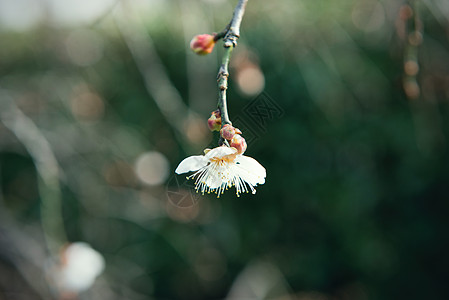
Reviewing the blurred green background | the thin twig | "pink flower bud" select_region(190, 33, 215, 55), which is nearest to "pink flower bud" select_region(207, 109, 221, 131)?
the thin twig

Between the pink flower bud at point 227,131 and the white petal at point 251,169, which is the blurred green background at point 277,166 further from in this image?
the pink flower bud at point 227,131

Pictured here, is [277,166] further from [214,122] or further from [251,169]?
[214,122]

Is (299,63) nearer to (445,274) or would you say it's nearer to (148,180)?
(148,180)

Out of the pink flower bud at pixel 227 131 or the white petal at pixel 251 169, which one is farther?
the white petal at pixel 251 169

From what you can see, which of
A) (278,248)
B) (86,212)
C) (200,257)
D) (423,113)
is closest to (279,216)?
(278,248)

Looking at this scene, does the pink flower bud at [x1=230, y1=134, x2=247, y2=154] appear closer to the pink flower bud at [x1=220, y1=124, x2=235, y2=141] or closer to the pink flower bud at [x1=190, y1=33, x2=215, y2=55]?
the pink flower bud at [x1=220, y1=124, x2=235, y2=141]

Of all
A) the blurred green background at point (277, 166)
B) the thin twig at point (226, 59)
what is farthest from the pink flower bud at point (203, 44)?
the blurred green background at point (277, 166)

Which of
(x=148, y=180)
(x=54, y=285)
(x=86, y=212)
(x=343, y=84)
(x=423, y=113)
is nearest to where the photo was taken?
(x=54, y=285)

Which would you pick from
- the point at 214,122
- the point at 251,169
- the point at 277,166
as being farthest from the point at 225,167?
the point at 277,166
